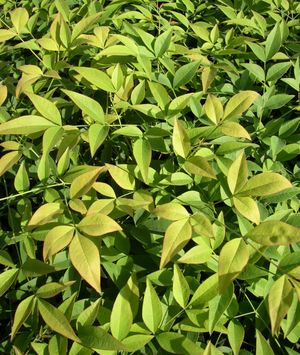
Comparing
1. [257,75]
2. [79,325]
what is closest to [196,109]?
[257,75]

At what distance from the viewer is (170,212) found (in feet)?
3.00

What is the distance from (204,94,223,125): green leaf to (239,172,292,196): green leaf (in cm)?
21

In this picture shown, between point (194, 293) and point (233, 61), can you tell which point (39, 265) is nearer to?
point (194, 293)

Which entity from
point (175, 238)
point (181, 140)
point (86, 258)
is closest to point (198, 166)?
point (181, 140)

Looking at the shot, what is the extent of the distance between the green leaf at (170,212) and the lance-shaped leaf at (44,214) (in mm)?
218

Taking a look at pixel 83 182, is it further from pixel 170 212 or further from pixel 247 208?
pixel 247 208

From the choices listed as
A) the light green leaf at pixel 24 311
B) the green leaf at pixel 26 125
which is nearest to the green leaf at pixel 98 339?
the light green leaf at pixel 24 311

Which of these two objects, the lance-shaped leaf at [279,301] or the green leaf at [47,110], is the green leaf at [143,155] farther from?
the lance-shaped leaf at [279,301]

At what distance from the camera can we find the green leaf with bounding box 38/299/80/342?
87cm

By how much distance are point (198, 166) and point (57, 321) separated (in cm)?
42

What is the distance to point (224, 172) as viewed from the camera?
3.47 ft

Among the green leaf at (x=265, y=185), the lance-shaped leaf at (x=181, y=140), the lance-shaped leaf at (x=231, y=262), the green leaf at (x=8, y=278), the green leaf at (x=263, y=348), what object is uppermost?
the lance-shaped leaf at (x=181, y=140)

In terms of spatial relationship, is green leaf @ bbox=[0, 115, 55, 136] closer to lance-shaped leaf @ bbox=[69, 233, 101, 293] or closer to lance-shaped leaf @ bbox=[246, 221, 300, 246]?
lance-shaped leaf @ bbox=[69, 233, 101, 293]

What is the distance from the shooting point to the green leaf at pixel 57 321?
87 centimetres
